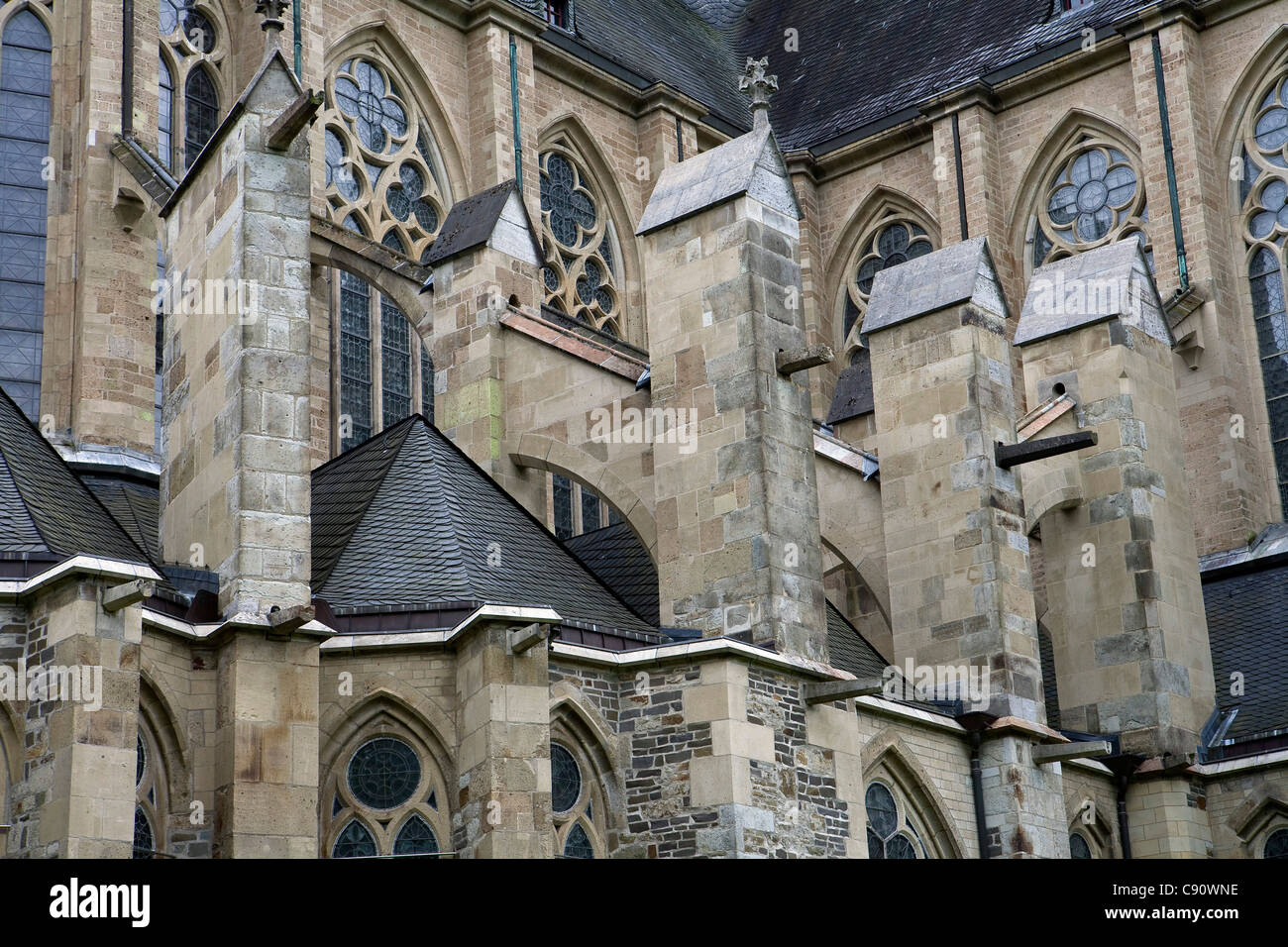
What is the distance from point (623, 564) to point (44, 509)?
7994 millimetres

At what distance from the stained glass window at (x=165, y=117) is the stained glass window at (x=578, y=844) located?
33.1 ft

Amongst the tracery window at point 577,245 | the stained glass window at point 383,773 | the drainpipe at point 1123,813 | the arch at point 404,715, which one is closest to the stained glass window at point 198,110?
the tracery window at point 577,245

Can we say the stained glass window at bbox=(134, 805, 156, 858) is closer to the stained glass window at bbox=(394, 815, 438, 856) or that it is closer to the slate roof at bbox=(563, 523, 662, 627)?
the stained glass window at bbox=(394, 815, 438, 856)

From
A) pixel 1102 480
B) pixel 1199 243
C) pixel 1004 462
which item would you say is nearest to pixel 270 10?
pixel 1004 462

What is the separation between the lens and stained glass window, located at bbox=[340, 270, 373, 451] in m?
27.0

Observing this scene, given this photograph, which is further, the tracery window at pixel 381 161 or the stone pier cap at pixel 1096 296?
the tracery window at pixel 381 161

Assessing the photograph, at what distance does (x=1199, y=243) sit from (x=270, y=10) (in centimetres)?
1517

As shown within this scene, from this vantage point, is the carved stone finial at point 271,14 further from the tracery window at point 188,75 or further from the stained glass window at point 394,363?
the stained glass window at point 394,363

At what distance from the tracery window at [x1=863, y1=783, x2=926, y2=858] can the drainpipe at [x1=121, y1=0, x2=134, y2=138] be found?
10.5 m

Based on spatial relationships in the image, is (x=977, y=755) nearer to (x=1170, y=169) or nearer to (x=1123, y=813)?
(x=1123, y=813)

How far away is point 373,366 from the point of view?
2745cm

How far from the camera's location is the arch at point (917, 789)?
71.9 ft
